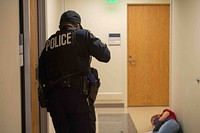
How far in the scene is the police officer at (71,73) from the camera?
241cm

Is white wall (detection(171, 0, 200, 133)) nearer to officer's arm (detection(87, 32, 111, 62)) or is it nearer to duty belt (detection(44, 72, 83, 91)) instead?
officer's arm (detection(87, 32, 111, 62))

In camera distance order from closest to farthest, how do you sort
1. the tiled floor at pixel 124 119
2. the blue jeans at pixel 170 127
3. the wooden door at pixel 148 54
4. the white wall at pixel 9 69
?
the white wall at pixel 9 69 → the blue jeans at pixel 170 127 → the tiled floor at pixel 124 119 → the wooden door at pixel 148 54

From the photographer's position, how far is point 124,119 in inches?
208

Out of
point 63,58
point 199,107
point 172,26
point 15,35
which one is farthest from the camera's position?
point 172,26

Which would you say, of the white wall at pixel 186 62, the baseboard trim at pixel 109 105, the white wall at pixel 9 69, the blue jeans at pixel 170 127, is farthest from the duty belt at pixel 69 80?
the baseboard trim at pixel 109 105

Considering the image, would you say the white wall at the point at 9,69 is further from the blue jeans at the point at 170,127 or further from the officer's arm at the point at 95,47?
the blue jeans at the point at 170,127

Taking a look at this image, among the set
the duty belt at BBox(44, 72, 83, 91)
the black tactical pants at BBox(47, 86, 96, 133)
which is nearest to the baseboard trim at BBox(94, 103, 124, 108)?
the black tactical pants at BBox(47, 86, 96, 133)

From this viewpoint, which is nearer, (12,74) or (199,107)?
(12,74)

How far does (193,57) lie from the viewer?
354 cm

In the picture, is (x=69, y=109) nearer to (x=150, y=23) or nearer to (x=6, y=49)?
(x=6, y=49)

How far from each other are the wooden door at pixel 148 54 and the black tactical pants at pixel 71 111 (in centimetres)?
398

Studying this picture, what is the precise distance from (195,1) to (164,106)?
10.7 ft

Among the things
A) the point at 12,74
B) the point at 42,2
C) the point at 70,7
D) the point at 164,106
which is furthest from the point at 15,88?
the point at 164,106

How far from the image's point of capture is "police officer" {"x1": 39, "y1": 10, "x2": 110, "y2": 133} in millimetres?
2414
